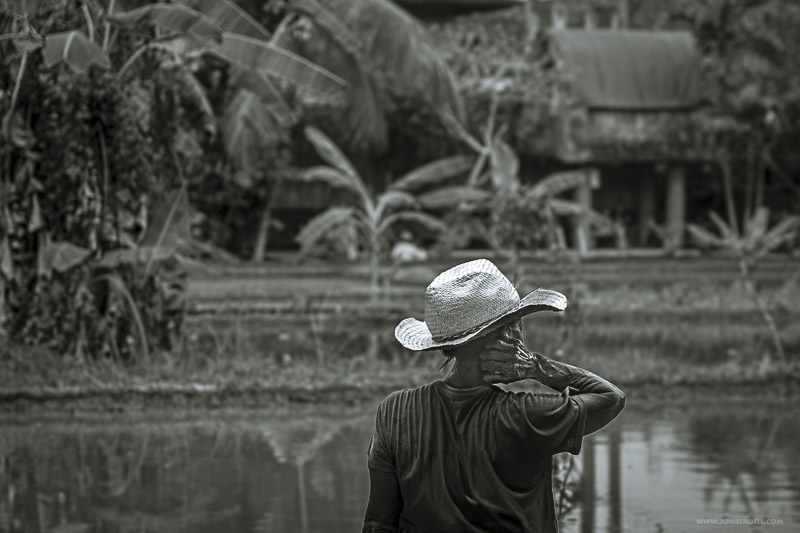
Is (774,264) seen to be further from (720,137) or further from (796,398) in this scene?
(796,398)

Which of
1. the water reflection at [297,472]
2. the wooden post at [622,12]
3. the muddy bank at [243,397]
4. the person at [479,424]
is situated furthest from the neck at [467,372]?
the wooden post at [622,12]

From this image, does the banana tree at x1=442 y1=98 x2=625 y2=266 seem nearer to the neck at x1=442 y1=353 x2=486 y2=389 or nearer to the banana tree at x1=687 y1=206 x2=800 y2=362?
→ the banana tree at x1=687 y1=206 x2=800 y2=362

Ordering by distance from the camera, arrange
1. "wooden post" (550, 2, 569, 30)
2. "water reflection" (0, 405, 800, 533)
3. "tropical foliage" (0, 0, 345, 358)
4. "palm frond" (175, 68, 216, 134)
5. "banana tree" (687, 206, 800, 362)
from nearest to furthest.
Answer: "water reflection" (0, 405, 800, 533) → "tropical foliage" (0, 0, 345, 358) → "banana tree" (687, 206, 800, 362) → "palm frond" (175, 68, 216, 134) → "wooden post" (550, 2, 569, 30)

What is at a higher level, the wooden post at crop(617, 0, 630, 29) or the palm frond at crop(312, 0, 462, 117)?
the wooden post at crop(617, 0, 630, 29)

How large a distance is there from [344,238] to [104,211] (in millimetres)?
10165

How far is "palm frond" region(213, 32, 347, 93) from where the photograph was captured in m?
10.1

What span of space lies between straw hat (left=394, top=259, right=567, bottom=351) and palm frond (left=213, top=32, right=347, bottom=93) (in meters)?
7.20

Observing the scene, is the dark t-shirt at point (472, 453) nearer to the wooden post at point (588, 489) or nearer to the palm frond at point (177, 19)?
the wooden post at point (588, 489)

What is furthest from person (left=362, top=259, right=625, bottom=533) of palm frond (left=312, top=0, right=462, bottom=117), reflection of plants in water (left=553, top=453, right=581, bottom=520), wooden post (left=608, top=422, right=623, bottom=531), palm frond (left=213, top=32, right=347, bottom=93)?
palm frond (left=312, top=0, right=462, bottom=117)

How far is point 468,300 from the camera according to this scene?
3.09m

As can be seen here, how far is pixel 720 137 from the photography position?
22.6 metres

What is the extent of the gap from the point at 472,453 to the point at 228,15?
771cm

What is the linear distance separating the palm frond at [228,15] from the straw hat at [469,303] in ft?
24.4

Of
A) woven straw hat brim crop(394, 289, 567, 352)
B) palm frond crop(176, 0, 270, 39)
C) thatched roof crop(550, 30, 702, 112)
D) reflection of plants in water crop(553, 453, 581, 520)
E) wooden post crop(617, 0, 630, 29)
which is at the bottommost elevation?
reflection of plants in water crop(553, 453, 581, 520)
